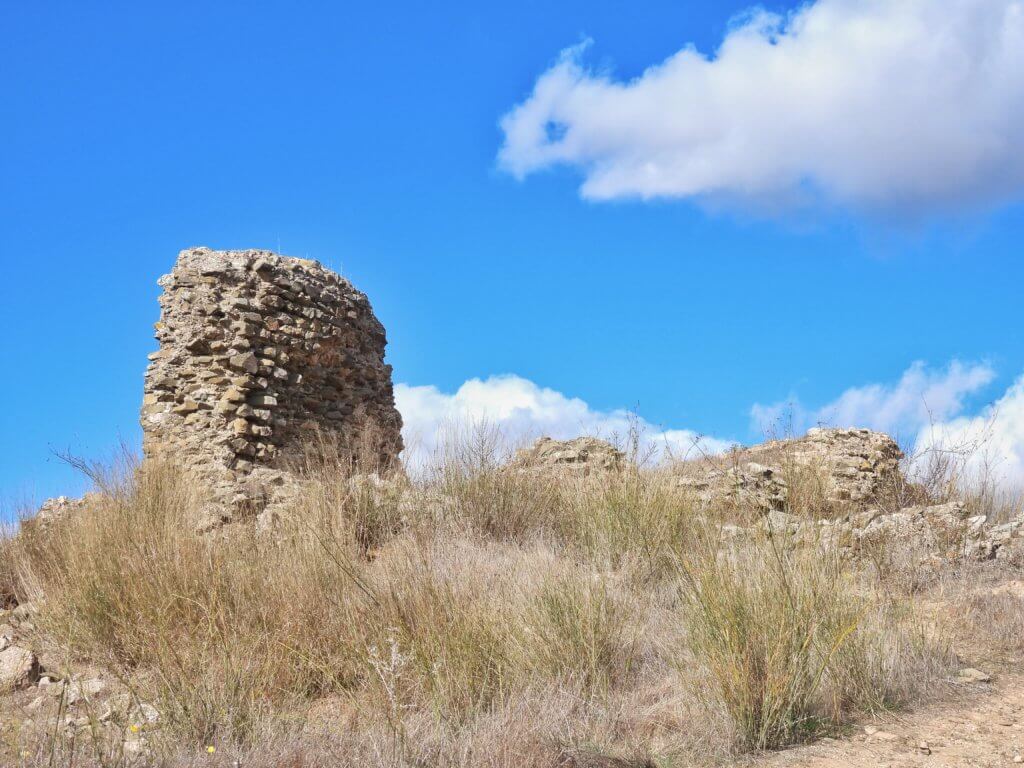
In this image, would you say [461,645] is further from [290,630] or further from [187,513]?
[187,513]

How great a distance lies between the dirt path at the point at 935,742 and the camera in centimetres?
408

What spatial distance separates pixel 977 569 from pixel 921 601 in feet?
5.36

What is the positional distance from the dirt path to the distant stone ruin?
7151 millimetres

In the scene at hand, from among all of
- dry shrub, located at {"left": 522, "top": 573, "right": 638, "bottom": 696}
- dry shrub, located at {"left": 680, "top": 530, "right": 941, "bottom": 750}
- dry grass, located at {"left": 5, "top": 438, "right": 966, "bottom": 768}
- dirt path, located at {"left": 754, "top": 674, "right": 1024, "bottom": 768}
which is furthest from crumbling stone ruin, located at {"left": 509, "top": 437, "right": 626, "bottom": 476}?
dirt path, located at {"left": 754, "top": 674, "right": 1024, "bottom": 768}

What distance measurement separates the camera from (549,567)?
19.3 feet

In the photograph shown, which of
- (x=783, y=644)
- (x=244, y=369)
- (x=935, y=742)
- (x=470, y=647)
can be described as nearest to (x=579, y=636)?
(x=470, y=647)

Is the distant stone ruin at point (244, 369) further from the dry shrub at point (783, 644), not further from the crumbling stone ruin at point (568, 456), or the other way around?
the dry shrub at point (783, 644)

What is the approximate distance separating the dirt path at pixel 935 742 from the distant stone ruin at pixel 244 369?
7151 millimetres

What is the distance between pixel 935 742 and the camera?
4383 millimetres

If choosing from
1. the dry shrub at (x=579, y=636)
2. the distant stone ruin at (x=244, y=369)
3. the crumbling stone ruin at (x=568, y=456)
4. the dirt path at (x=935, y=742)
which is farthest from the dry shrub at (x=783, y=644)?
the distant stone ruin at (x=244, y=369)

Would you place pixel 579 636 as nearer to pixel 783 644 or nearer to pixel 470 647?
pixel 470 647

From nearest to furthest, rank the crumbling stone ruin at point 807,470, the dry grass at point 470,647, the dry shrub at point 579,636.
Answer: the dry grass at point 470,647 < the dry shrub at point 579,636 < the crumbling stone ruin at point 807,470

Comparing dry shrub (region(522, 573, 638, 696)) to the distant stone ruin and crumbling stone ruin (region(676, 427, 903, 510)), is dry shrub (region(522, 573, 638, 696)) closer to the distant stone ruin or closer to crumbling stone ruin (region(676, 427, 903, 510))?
crumbling stone ruin (region(676, 427, 903, 510))

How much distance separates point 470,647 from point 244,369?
284 inches
